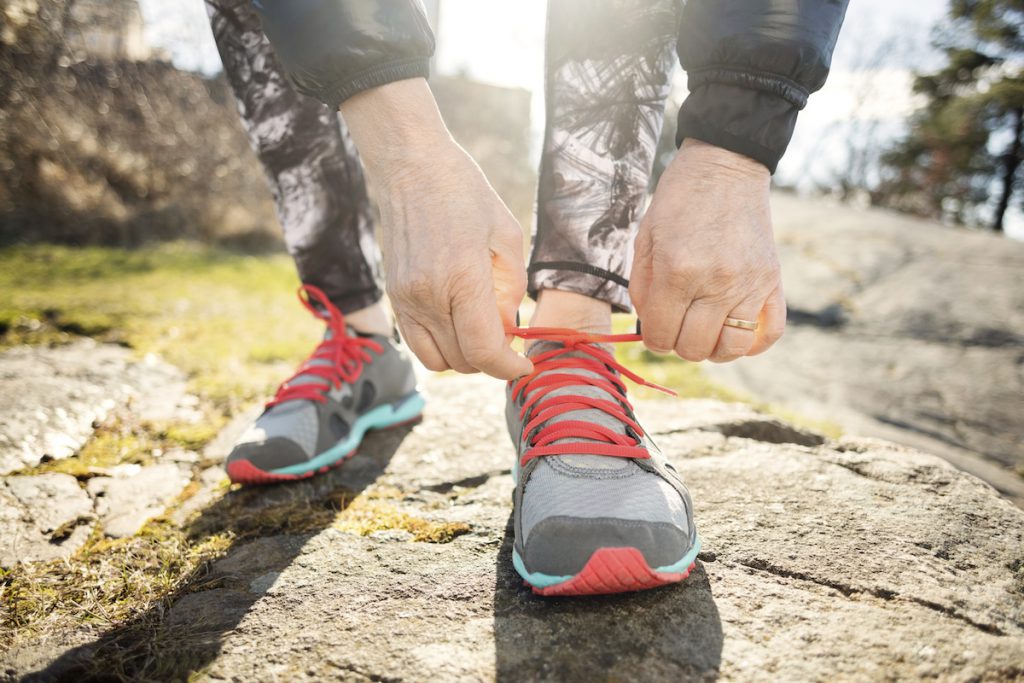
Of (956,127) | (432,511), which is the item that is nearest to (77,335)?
(432,511)

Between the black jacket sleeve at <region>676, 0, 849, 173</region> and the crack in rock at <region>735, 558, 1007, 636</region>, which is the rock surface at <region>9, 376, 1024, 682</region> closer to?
the crack in rock at <region>735, 558, 1007, 636</region>

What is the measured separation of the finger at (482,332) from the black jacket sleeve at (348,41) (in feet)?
1.20

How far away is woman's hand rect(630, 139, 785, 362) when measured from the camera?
0.85 meters

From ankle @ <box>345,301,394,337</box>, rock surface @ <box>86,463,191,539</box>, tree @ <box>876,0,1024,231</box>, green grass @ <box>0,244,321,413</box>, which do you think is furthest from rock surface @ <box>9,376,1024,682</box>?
tree @ <box>876,0,1024,231</box>

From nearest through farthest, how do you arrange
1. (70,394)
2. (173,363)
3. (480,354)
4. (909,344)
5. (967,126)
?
(480,354) < (70,394) < (173,363) < (909,344) < (967,126)

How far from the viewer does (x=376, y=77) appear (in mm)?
882

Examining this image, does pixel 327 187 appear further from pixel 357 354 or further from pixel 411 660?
pixel 411 660

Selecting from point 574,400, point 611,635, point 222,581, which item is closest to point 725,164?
point 574,400

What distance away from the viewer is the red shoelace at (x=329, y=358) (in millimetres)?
1466

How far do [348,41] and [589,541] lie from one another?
31.7 inches

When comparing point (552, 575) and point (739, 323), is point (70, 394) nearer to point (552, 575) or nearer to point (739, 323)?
point (552, 575)

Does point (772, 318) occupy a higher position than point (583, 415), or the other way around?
point (772, 318)

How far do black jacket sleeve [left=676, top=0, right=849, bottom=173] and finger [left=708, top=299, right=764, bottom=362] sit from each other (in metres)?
0.21

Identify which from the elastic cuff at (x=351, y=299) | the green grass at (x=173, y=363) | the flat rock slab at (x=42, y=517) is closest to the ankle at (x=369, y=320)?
the elastic cuff at (x=351, y=299)
